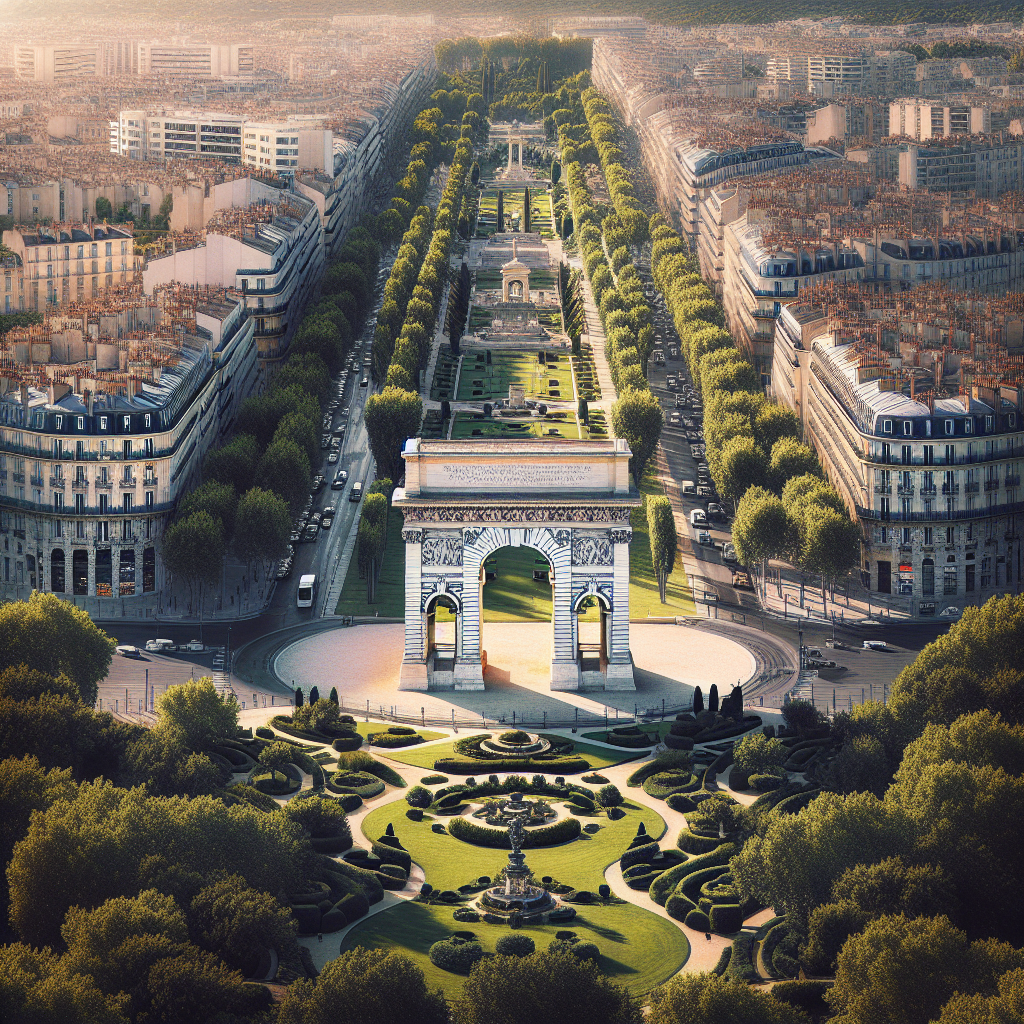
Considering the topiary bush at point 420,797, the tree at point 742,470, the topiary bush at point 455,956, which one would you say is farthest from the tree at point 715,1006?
the tree at point 742,470

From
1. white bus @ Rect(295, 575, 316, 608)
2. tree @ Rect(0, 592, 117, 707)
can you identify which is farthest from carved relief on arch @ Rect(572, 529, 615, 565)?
tree @ Rect(0, 592, 117, 707)

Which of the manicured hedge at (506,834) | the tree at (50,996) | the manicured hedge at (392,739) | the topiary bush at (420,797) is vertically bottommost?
the manicured hedge at (506,834)

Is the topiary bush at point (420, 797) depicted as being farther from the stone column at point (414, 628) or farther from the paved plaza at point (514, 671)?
the stone column at point (414, 628)

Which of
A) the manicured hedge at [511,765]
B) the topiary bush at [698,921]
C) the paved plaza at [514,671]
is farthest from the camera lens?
the paved plaza at [514,671]

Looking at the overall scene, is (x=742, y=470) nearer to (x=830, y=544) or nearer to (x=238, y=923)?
(x=830, y=544)

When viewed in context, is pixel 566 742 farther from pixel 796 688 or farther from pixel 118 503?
pixel 118 503

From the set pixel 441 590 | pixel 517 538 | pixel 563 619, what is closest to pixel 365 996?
pixel 441 590

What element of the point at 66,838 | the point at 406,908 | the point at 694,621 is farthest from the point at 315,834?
the point at 694,621
